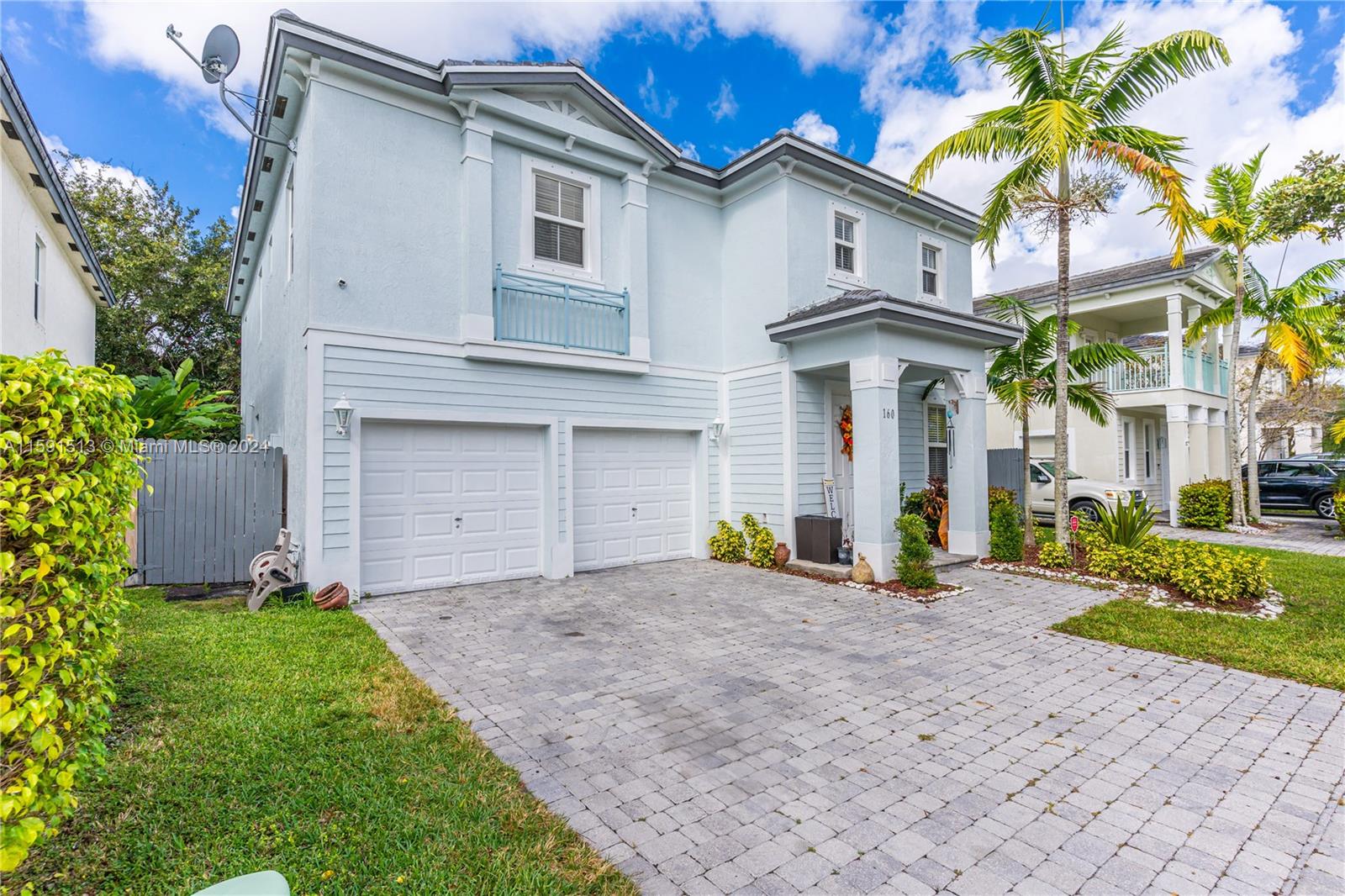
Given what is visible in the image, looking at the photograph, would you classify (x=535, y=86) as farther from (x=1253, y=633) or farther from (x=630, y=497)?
(x=1253, y=633)

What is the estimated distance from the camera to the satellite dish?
7754 mm

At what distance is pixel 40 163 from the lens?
809 centimetres

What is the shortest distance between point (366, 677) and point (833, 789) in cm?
361

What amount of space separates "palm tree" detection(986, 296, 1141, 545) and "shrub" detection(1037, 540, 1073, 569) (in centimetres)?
131

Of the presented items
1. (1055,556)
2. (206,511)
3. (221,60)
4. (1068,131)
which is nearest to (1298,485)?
(1055,556)

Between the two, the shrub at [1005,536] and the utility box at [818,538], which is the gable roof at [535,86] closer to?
the utility box at [818,538]

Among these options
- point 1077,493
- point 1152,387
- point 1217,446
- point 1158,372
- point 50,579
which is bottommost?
point 1077,493

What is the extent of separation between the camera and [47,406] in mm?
2186

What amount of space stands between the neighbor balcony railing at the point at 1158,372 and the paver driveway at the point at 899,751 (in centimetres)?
1364

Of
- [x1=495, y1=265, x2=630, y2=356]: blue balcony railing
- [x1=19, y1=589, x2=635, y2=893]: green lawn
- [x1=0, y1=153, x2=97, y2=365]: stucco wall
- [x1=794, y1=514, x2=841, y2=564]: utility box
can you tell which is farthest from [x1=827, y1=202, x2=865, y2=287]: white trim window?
[x1=0, y1=153, x2=97, y2=365]: stucco wall

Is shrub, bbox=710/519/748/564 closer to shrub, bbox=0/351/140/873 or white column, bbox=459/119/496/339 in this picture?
white column, bbox=459/119/496/339

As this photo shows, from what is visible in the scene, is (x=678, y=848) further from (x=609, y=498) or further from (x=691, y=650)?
(x=609, y=498)

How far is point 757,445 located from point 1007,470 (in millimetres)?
7837

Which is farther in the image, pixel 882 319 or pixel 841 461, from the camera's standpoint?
pixel 841 461
